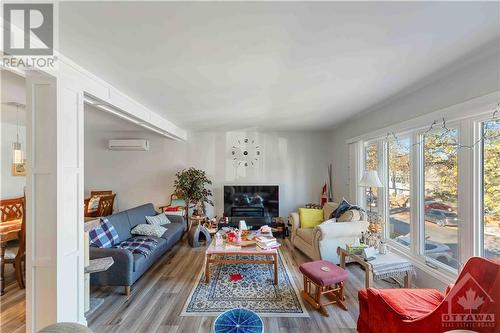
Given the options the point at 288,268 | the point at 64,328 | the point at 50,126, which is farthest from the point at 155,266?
the point at 50,126

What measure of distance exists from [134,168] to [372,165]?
5347 mm

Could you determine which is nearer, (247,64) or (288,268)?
(247,64)

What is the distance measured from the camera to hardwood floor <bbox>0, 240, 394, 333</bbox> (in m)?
2.08

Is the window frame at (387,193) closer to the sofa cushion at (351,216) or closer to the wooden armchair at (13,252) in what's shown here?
the sofa cushion at (351,216)

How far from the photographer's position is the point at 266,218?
5.14 metres

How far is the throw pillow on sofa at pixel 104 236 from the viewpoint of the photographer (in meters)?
2.81

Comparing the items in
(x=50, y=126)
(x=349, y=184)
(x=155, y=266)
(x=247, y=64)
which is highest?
(x=247, y=64)

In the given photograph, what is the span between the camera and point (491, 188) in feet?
6.57

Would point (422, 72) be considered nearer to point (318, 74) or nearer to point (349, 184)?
point (318, 74)

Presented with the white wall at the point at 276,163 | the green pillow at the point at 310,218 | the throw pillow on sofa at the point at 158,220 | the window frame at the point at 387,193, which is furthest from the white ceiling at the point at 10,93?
the window frame at the point at 387,193

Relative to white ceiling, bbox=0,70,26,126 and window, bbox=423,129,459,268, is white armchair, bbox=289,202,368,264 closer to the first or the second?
window, bbox=423,129,459,268

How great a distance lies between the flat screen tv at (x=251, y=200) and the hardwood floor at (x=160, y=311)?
2074mm

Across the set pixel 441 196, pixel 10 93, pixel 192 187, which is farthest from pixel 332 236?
pixel 10 93

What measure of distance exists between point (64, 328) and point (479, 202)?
3370mm
